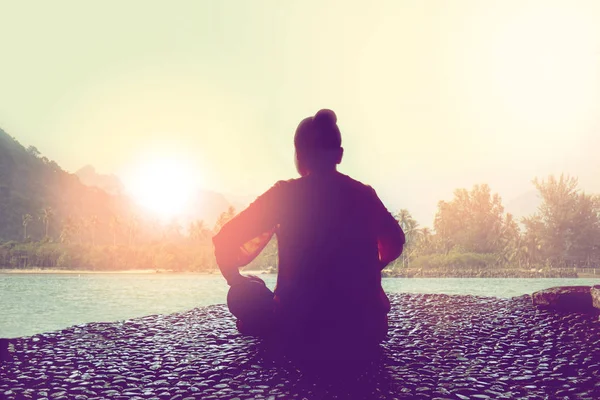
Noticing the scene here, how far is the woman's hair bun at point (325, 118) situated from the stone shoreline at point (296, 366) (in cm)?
223

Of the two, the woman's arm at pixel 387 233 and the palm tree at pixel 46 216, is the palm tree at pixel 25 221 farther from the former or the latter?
the woman's arm at pixel 387 233

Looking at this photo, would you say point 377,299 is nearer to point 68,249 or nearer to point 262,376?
point 262,376

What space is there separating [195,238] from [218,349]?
13763cm

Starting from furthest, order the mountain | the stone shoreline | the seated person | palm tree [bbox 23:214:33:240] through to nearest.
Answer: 1. the mountain
2. palm tree [bbox 23:214:33:240]
3. the stone shoreline
4. the seated person

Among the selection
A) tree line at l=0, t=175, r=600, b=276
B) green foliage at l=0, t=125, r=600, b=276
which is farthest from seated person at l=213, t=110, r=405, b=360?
tree line at l=0, t=175, r=600, b=276

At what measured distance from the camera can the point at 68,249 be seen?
336 feet

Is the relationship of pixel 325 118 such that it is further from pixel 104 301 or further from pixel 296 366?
pixel 104 301

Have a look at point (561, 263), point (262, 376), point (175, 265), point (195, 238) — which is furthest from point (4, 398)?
point (195, 238)

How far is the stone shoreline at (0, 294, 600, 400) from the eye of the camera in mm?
4395

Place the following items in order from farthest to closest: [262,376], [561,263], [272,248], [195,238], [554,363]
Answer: [195,238] → [272,248] → [561,263] → [554,363] → [262,376]

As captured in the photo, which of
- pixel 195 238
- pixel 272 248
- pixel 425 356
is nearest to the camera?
pixel 425 356

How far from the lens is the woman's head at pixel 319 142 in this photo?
12.2 ft

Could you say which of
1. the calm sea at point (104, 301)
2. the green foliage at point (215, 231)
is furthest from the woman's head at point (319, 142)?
the green foliage at point (215, 231)

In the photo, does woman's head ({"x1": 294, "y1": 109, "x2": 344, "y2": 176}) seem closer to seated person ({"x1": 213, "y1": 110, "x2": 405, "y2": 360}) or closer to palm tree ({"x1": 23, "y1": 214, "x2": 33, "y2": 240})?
seated person ({"x1": 213, "y1": 110, "x2": 405, "y2": 360})
